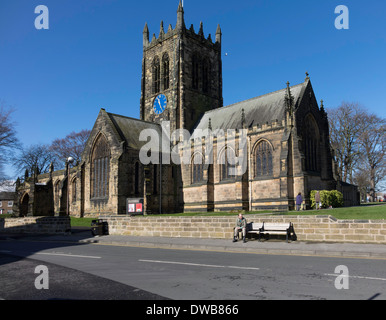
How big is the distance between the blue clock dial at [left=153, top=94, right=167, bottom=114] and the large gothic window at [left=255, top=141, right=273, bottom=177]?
57.0 feet

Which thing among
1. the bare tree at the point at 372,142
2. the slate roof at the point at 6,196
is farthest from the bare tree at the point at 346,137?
the slate roof at the point at 6,196

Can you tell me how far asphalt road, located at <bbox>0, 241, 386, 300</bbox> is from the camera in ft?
19.8

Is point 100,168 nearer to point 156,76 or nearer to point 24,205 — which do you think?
point 156,76

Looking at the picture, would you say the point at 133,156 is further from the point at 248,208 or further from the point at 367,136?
the point at 367,136

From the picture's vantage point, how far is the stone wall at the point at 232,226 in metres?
13.2

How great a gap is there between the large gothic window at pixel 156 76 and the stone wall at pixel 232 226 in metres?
27.8

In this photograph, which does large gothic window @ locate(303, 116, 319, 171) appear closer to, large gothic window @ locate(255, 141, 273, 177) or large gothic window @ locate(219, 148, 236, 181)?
large gothic window @ locate(255, 141, 273, 177)

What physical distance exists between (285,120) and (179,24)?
2252cm

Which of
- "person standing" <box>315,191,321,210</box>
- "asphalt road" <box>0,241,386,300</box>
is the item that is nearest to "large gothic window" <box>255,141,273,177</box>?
"person standing" <box>315,191,321,210</box>

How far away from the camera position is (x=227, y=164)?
1345 inches

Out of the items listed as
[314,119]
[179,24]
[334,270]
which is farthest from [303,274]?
[179,24]

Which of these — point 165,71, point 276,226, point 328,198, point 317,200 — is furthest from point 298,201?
point 165,71

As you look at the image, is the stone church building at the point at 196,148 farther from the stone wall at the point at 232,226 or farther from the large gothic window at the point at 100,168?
the stone wall at the point at 232,226

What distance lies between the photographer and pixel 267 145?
31.0 meters
